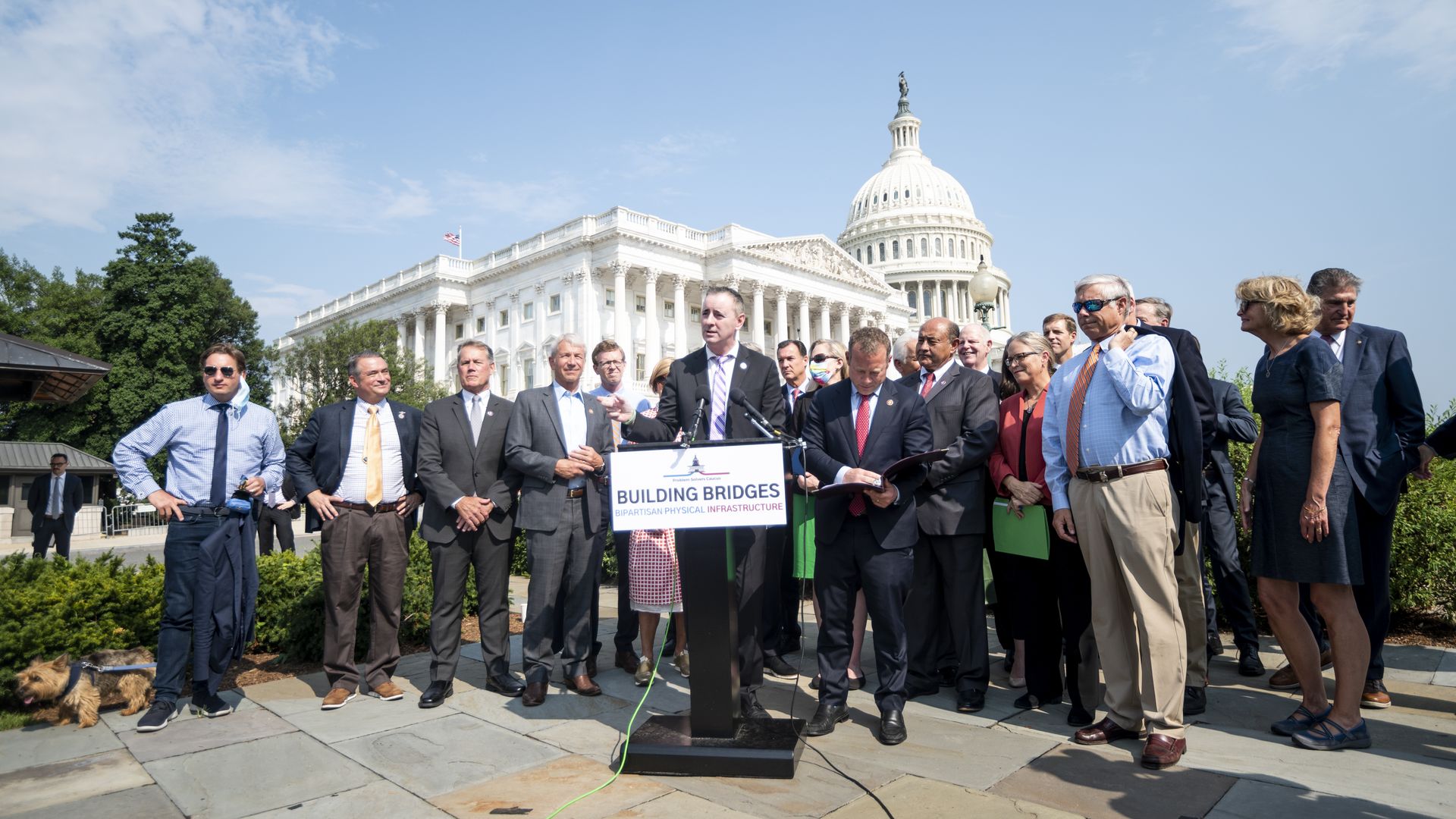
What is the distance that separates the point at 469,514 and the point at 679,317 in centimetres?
5433

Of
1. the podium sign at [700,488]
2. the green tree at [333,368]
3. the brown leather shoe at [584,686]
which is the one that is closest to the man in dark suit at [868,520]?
the podium sign at [700,488]

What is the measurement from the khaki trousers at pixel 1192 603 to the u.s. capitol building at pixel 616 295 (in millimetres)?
43166

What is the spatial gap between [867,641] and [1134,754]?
11.0 ft

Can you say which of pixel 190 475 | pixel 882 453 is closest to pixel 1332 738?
pixel 882 453

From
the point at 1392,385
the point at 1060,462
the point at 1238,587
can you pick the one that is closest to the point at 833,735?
the point at 1060,462

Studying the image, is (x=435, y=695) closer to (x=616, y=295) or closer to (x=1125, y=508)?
(x=1125, y=508)

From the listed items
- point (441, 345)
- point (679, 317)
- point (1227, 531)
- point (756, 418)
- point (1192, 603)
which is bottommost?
point (1192, 603)

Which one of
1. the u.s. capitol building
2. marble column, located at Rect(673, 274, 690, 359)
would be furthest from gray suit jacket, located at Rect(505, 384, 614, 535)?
marble column, located at Rect(673, 274, 690, 359)

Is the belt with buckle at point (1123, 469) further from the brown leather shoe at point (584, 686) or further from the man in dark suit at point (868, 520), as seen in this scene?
the brown leather shoe at point (584, 686)

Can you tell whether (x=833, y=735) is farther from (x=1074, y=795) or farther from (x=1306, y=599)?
(x=1306, y=599)

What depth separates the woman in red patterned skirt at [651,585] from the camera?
19.4 ft

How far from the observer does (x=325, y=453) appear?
18.5 ft

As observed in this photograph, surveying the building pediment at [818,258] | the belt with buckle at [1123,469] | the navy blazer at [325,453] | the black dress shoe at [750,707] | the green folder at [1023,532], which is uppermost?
the building pediment at [818,258]

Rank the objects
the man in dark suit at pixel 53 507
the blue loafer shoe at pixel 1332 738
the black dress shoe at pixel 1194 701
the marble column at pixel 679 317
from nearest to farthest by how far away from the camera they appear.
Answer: the blue loafer shoe at pixel 1332 738
the black dress shoe at pixel 1194 701
the man in dark suit at pixel 53 507
the marble column at pixel 679 317
